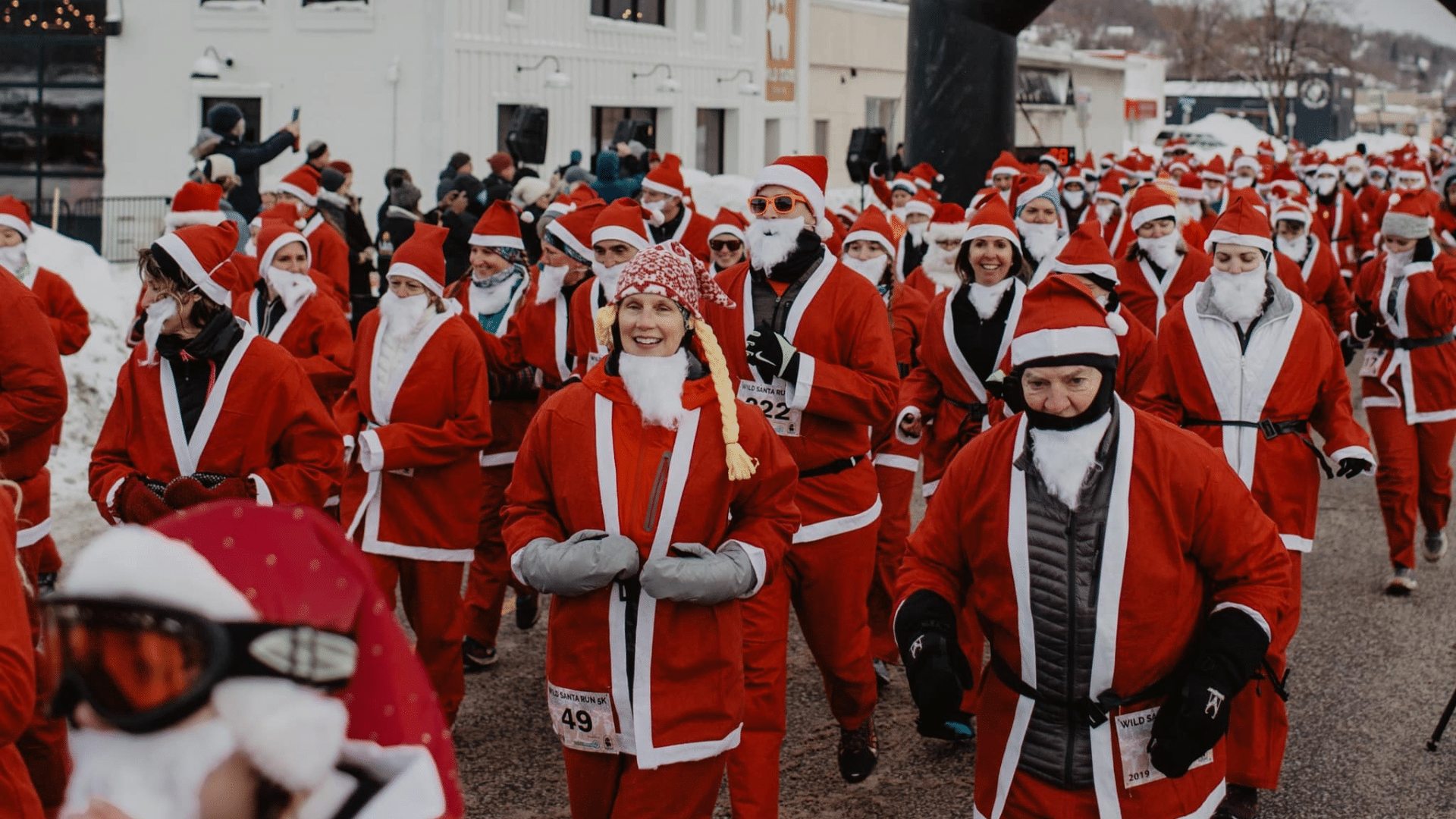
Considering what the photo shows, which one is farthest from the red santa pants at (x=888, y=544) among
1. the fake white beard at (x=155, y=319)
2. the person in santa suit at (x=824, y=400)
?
the fake white beard at (x=155, y=319)

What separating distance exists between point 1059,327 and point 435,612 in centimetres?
336

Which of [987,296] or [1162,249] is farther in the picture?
[1162,249]

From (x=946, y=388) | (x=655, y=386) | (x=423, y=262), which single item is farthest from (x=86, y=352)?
(x=655, y=386)

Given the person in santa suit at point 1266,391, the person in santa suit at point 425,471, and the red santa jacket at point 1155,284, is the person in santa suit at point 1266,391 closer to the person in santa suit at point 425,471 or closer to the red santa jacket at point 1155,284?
the person in santa suit at point 425,471

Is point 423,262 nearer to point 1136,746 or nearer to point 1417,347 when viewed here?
point 1136,746

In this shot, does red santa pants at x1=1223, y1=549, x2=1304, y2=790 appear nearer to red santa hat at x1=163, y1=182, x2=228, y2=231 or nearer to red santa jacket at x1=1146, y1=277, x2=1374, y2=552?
red santa jacket at x1=1146, y1=277, x2=1374, y2=552

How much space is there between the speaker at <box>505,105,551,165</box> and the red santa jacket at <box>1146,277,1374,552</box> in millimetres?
13394

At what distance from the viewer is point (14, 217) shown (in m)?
8.59

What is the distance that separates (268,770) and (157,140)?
2580 centimetres

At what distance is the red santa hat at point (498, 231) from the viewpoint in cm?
831

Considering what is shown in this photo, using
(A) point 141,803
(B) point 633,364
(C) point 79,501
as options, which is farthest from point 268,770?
(C) point 79,501

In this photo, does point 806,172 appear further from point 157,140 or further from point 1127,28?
point 1127,28

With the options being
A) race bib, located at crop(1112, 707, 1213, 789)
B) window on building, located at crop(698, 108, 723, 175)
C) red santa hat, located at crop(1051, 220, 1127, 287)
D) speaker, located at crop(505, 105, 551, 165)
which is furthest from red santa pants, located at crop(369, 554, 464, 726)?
window on building, located at crop(698, 108, 723, 175)

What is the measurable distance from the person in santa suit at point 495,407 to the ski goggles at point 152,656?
526cm
